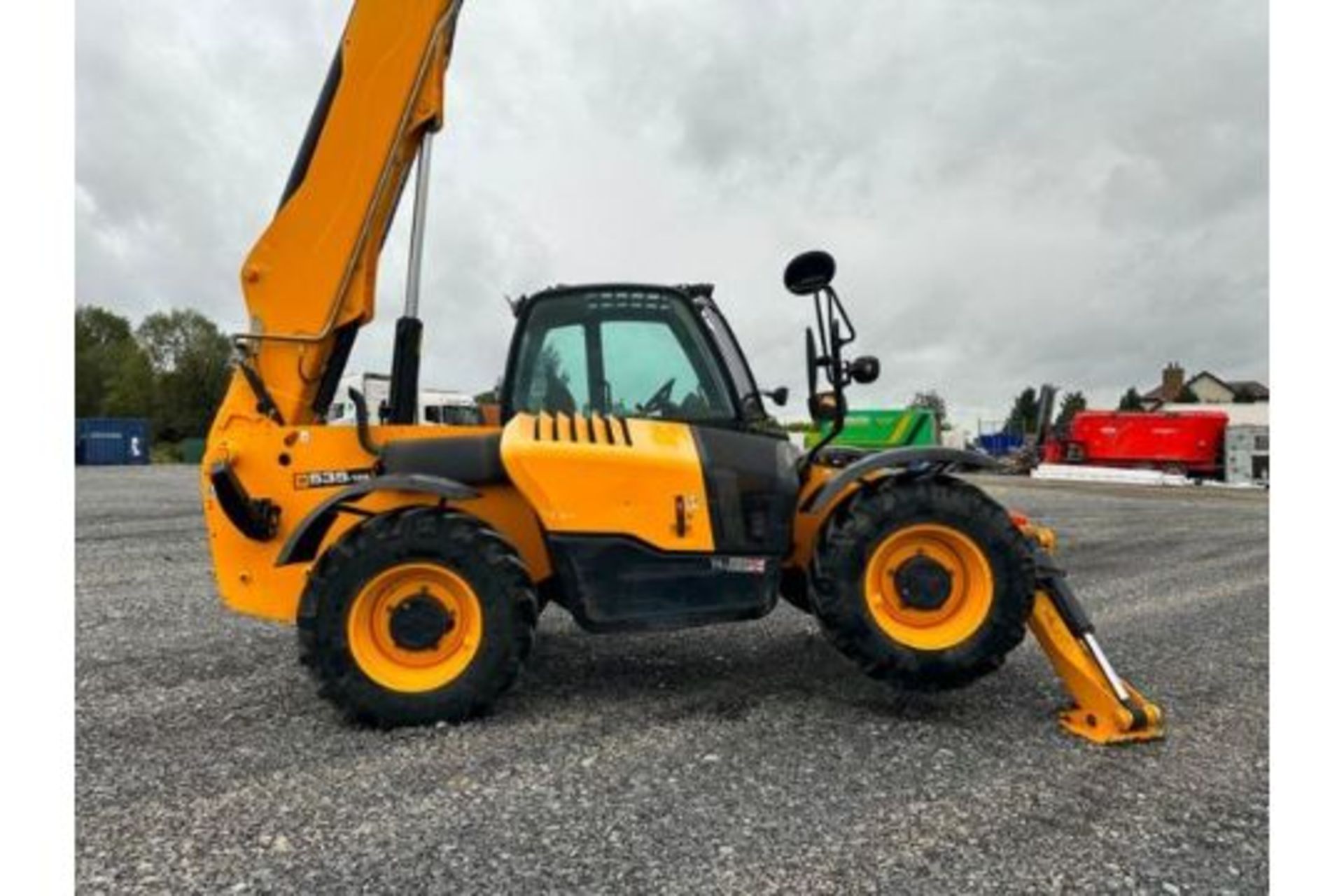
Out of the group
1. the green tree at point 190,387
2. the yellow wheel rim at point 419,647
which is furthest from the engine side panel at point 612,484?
the green tree at point 190,387

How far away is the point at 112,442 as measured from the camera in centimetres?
4034

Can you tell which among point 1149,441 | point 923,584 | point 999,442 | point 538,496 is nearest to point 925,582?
point 923,584

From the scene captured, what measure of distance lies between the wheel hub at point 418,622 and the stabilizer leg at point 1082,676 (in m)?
2.91

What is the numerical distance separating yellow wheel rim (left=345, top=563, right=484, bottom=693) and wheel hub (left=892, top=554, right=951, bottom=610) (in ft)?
6.84

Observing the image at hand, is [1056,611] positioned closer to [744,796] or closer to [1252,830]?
[1252,830]

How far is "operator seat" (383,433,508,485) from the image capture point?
4.59 meters

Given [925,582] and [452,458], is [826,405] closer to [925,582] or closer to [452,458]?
[925,582]

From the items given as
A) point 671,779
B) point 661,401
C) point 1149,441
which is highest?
point 661,401

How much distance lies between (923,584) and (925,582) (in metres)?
0.02

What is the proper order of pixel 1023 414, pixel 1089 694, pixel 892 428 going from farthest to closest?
pixel 1023 414 < pixel 892 428 < pixel 1089 694

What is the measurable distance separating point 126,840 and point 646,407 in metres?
2.94

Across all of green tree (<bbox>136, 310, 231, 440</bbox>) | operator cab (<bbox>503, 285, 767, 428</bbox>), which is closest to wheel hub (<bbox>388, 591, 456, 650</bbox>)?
operator cab (<bbox>503, 285, 767, 428</bbox>)

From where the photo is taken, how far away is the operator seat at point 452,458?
459 cm

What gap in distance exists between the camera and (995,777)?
3.59 metres
